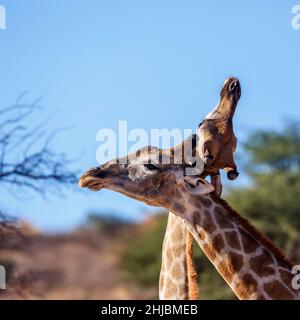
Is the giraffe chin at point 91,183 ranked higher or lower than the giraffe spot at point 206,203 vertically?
higher

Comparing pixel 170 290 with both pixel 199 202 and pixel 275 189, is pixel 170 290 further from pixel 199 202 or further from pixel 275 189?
pixel 275 189

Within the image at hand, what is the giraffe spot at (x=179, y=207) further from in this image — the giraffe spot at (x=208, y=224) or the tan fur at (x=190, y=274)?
the tan fur at (x=190, y=274)

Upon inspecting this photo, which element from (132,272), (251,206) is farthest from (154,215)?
(251,206)

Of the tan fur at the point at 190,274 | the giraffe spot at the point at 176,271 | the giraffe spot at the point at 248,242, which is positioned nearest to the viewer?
the giraffe spot at the point at 248,242

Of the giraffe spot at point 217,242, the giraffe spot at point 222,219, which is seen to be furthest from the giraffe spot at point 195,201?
the giraffe spot at point 217,242

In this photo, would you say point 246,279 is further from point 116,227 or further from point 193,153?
point 116,227

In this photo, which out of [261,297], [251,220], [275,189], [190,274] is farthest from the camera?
[275,189]

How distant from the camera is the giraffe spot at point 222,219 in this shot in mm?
7484

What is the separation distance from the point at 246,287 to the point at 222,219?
447 mm

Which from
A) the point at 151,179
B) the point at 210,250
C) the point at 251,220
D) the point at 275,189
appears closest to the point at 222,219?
the point at 210,250

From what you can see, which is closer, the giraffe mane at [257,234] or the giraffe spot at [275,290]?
the giraffe spot at [275,290]

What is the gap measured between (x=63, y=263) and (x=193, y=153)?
1019 inches

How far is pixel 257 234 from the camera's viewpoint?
755 cm

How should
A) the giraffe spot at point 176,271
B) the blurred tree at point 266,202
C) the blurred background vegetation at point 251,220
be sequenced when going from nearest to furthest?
the giraffe spot at point 176,271 < the blurred background vegetation at point 251,220 < the blurred tree at point 266,202
